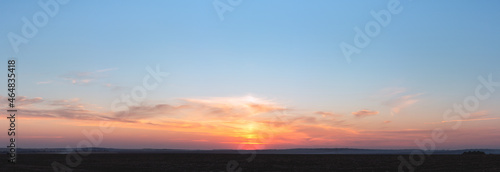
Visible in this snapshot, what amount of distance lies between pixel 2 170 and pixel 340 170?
42926 millimetres

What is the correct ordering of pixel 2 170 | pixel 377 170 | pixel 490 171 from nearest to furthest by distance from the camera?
pixel 2 170 < pixel 490 171 < pixel 377 170

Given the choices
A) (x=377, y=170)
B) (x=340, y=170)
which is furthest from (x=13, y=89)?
(x=377, y=170)

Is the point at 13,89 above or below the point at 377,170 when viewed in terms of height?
above

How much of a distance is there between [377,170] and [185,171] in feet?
89.1

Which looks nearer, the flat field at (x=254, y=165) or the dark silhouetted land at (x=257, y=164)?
the flat field at (x=254, y=165)

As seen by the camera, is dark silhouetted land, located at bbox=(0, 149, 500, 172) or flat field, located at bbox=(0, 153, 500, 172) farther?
dark silhouetted land, located at bbox=(0, 149, 500, 172)

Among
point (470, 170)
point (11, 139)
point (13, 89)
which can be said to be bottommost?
point (470, 170)

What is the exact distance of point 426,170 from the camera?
62.5 metres

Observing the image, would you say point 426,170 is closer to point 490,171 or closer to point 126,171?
point 490,171

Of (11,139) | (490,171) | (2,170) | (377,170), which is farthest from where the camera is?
(377,170)

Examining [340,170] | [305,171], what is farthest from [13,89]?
[340,170]

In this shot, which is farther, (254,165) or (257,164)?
(257,164)

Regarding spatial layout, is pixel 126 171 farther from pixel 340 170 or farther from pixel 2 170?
pixel 340 170

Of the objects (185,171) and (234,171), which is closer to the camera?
(185,171)
